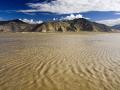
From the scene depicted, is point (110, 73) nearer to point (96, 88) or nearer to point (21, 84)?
point (96, 88)

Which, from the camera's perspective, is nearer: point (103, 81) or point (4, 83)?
point (4, 83)

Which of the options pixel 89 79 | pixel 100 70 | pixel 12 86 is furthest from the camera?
pixel 100 70

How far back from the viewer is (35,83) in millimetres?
6965

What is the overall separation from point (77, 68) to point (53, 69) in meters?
1.13

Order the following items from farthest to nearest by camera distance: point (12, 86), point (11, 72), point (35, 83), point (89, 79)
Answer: point (11, 72)
point (89, 79)
point (35, 83)
point (12, 86)

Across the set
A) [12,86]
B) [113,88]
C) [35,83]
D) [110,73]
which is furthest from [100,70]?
[12,86]

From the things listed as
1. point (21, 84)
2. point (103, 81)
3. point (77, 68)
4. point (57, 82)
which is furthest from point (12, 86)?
point (77, 68)

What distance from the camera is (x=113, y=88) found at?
6535 mm

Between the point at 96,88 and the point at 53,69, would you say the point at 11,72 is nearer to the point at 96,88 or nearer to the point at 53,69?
the point at 53,69

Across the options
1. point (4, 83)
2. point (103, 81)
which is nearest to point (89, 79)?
point (103, 81)

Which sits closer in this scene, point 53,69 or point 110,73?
point 110,73

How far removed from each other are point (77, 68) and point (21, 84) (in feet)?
11.3

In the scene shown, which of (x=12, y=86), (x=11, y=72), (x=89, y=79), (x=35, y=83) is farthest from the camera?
(x=11, y=72)

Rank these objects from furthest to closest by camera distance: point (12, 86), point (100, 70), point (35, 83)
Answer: point (100, 70), point (35, 83), point (12, 86)
